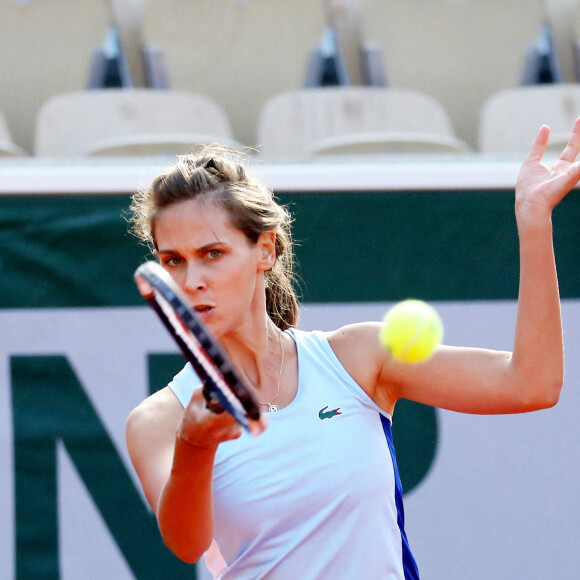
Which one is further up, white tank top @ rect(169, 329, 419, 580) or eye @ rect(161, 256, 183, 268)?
eye @ rect(161, 256, 183, 268)

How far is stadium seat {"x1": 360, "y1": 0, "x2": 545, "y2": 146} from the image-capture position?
475 cm

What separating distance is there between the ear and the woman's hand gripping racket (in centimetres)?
57

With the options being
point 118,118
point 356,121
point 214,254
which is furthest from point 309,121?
point 214,254

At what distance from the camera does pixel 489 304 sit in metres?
2.90

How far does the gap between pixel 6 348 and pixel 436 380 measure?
154 centimetres

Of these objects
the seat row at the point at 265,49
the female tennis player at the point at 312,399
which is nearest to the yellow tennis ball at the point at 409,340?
the female tennis player at the point at 312,399

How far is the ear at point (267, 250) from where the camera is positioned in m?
1.75

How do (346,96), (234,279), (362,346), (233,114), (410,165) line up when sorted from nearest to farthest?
1. (234,279)
2. (362,346)
3. (410,165)
4. (346,96)
5. (233,114)

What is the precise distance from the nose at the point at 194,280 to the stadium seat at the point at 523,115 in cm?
284

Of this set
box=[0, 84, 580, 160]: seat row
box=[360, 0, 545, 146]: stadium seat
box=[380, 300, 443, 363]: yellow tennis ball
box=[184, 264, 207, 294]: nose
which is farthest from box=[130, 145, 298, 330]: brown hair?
box=[360, 0, 545, 146]: stadium seat

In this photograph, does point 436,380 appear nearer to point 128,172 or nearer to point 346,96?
point 128,172

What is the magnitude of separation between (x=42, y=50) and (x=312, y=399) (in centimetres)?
332

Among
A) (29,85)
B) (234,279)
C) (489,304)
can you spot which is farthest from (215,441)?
(29,85)

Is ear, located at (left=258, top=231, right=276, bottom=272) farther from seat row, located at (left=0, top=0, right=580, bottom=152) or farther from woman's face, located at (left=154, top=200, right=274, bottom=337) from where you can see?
seat row, located at (left=0, top=0, right=580, bottom=152)
